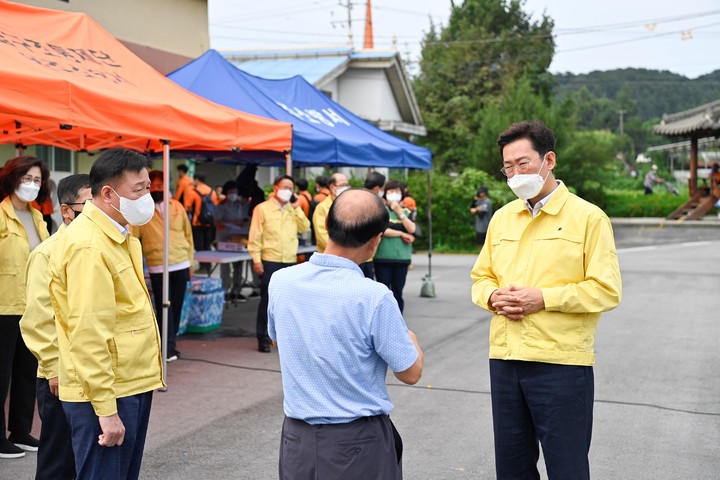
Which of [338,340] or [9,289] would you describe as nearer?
[338,340]

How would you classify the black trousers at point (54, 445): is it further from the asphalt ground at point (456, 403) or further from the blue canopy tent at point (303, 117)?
the blue canopy tent at point (303, 117)

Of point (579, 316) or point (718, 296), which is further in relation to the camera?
point (718, 296)

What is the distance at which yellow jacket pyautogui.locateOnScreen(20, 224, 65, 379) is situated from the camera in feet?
14.5

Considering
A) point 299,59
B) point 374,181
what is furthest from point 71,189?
point 299,59

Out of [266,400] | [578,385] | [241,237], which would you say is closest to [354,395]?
[578,385]

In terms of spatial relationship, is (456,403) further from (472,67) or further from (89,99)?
(472,67)

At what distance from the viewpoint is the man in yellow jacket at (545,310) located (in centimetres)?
347

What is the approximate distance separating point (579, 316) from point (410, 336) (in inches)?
42.9

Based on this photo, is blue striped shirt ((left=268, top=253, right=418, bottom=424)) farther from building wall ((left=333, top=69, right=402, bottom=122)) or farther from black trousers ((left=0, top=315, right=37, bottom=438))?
building wall ((left=333, top=69, right=402, bottom=122))

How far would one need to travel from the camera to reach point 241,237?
1233 cm

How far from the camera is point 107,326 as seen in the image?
3.19 metres

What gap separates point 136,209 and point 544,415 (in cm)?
191

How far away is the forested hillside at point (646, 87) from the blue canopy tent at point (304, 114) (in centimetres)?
9753

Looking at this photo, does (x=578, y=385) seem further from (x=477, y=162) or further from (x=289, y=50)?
(x=289, y=50)
